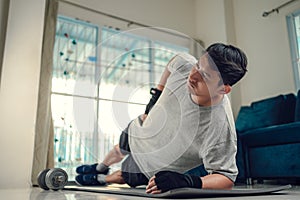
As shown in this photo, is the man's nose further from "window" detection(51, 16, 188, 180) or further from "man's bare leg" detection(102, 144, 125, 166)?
"man's bare leg" detection(102, 144, 125, 166)

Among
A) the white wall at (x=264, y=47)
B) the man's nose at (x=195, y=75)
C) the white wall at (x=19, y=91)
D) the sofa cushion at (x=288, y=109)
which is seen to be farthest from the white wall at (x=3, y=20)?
the white wall at (x=264, y=47)

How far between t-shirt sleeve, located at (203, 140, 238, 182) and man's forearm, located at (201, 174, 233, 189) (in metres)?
0.01

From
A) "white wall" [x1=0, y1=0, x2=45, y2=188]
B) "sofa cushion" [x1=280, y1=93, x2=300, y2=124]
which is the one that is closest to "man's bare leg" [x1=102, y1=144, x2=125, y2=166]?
"white wall" [x1=0, y1=0, x2=45, y2=188]

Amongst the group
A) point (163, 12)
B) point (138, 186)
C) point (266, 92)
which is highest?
point (163, 12)

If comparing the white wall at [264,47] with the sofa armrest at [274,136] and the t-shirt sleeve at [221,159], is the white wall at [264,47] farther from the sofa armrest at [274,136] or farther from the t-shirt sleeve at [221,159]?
the t-shirt sleeve at [221,159]

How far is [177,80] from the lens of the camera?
115 centimetres

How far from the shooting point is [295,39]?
3.08 metres

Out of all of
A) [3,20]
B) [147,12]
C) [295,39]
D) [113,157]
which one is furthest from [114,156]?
[147,12]

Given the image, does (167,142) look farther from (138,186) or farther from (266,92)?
(266,92)

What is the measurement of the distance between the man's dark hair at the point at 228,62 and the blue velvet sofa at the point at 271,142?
3.99 feet

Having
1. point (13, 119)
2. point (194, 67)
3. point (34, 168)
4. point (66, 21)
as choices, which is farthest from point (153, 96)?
point (66, 21)

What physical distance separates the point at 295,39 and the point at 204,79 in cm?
248

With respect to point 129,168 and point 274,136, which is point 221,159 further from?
point 274,136

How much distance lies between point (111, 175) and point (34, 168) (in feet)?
4.40
